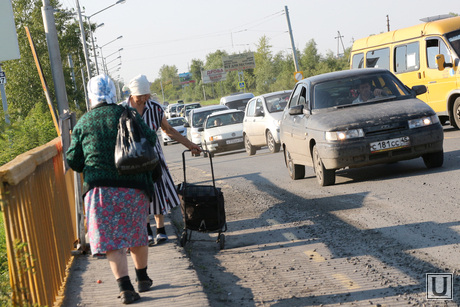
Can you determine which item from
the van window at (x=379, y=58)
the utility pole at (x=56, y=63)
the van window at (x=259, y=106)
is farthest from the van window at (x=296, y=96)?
the van window at (x=259, y=106)

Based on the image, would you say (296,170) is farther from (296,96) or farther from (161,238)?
(161,238)

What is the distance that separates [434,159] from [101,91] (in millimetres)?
7341

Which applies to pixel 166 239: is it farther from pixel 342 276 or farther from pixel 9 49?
pixel 9 49

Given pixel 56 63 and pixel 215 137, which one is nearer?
pixel 56 63

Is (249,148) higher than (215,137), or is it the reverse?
(215,137)

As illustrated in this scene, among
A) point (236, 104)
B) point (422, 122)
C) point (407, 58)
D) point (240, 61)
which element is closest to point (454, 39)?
point (407, 58)

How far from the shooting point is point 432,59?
18281 mm

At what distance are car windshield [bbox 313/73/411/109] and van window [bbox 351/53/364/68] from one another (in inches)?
379

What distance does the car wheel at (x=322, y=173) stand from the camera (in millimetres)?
11141

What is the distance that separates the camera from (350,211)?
874 cm

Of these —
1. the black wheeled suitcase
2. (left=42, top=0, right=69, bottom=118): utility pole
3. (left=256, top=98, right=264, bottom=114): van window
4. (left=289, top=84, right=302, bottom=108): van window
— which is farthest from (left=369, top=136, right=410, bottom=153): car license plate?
(left=256, top=98, right=264, bottom=114): van window

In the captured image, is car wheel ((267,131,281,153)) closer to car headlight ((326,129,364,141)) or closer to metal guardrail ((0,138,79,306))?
car headlight ((326,129,364,141))

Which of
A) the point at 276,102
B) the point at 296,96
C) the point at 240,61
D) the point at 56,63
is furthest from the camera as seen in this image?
the point at 240,61

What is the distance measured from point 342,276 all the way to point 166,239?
2.32m
